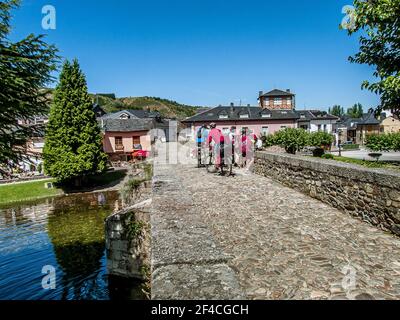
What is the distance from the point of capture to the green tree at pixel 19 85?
7773mm

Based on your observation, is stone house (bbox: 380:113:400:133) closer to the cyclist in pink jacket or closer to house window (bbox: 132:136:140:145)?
house window (bbox: 132:136:140:145)

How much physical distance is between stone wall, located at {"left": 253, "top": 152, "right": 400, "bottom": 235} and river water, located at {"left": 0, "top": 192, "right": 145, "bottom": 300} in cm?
563

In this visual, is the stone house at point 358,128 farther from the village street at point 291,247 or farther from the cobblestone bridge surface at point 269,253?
the cobblestone bridge surface at point 269,253

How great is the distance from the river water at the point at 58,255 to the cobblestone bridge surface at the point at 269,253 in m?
4.79

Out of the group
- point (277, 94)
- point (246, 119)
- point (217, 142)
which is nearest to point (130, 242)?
point (217, 142)

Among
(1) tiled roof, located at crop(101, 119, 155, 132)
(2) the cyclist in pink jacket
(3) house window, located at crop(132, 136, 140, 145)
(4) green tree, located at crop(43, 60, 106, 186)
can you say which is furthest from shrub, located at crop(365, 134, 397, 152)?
(3) house window, located at crop(132, 136, 140, 145)

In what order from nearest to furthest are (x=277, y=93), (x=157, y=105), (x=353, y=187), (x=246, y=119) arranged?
(x=353, y=187), (x=246, y=119), (x=277, y=93), (x=157, y=105)

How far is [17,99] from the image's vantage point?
7953 mm

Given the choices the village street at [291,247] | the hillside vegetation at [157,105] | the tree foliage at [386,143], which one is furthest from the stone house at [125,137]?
the hillside vegetation at [157,105]

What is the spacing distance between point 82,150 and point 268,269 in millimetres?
27198

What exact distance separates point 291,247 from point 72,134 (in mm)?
27806

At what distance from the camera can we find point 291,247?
404 centimetres

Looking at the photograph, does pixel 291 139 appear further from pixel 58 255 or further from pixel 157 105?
pixel 157 105

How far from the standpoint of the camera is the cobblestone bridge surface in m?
2.87
